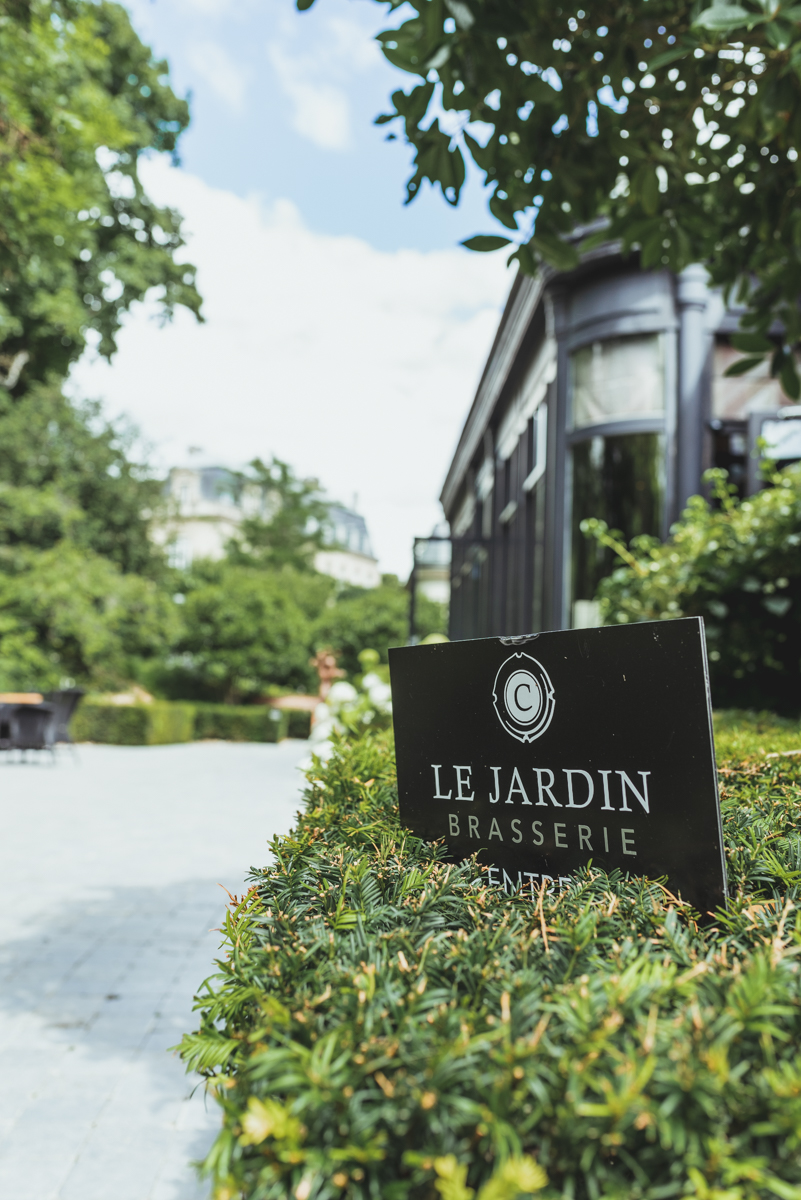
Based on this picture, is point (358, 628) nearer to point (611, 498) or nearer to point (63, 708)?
point (63, 708)

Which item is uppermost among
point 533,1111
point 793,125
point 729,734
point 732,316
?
point 732,316

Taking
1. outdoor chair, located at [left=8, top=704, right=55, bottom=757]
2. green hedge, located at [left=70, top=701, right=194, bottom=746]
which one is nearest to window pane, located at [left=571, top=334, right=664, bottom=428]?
outdoor chair, located at [left=8, top=704, right=55, bottom=757]

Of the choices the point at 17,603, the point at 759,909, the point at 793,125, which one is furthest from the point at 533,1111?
the point at 17,603

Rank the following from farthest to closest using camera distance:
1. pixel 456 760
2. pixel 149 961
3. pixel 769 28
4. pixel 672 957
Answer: pixel 149 961 → pixel 769 28 → pixel 456 760 → pixel 672 957

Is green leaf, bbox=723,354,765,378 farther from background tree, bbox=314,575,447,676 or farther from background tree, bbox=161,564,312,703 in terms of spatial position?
background tree, bbox=314,575,447,676

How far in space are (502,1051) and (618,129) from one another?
372cm

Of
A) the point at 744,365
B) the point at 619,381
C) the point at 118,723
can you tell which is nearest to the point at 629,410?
the point at 619,381

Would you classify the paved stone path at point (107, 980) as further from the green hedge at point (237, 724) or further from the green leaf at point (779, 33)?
the green hedge at point (237, 724)

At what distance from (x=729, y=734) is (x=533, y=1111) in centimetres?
236

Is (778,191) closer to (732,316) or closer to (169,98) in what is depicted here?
(732,316)

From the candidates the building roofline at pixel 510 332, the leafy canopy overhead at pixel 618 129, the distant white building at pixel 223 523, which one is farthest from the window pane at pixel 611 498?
the distant white building at pixel 223 523

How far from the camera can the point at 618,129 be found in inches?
136

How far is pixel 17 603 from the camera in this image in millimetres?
20859

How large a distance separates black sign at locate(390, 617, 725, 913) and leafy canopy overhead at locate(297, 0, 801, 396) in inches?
77.9
